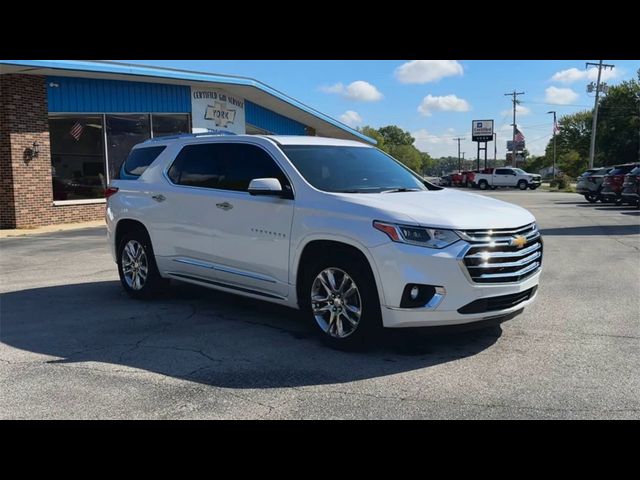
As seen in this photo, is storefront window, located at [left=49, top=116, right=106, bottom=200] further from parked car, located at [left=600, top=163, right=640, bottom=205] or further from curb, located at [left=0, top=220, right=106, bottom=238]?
parked car, located at [left=600, top=163, right=640, bottom=205]

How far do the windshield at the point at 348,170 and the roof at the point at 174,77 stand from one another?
11.1 m

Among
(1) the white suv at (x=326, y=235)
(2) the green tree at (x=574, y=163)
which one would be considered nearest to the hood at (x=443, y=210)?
(1) the white suv at (x=326, y=235)

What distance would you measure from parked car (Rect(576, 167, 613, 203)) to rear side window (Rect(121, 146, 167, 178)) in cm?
2486

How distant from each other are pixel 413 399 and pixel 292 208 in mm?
2169

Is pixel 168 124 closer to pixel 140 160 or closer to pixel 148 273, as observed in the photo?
pixel 140 160

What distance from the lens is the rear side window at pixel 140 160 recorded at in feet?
24.7

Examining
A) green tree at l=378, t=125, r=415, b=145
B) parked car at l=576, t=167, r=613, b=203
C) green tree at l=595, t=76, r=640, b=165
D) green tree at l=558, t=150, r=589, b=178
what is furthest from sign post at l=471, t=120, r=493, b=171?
green tree at l=378, t=125, r=415, b=145

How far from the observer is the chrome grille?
15.8 feet

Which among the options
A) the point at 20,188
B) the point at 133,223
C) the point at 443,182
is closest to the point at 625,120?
the point at 443,182

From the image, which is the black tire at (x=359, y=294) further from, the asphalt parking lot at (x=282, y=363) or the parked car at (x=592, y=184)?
the parked car at (x=592, y=184)

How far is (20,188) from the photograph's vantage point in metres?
16.7

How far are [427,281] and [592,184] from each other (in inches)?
1048
